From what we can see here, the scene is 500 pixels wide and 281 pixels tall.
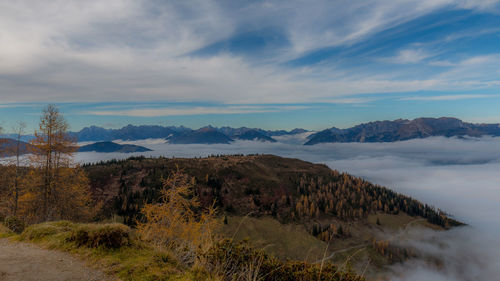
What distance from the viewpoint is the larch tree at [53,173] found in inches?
1152

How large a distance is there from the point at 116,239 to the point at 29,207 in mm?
31856

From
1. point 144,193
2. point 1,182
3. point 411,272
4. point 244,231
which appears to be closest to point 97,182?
point 144,193

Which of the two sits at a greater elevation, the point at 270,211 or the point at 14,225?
the point at 14,225

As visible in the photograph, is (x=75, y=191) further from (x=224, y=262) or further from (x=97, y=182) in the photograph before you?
(x=97, y=182)

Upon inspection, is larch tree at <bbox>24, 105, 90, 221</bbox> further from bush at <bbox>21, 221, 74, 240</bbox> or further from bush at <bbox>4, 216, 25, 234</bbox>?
bush at <bbox>21, 221, 74, 240</bbox>

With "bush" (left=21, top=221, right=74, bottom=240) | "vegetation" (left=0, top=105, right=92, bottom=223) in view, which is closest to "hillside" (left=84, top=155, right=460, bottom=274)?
"vegetation" (left=0, top=105, right=92, bottom=223)

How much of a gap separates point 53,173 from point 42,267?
3148cm

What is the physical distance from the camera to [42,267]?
6.27 m

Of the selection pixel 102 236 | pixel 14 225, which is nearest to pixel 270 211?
pixel 14 225

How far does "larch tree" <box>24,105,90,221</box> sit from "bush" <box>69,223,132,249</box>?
A: 2780cm

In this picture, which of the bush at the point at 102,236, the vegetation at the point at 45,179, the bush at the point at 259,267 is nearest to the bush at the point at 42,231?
the bush at the point at 102,236

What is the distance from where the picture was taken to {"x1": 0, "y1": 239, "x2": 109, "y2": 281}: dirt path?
5.77m

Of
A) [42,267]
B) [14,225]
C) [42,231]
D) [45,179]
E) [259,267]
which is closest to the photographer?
[42,267]

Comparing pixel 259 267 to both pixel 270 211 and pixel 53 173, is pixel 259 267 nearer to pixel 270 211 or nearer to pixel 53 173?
pixel 53 173
